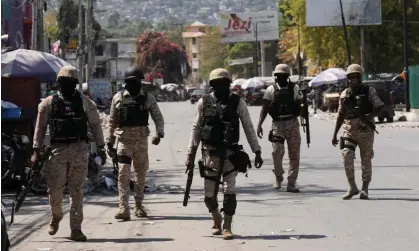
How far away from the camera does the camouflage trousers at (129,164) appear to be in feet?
38.8

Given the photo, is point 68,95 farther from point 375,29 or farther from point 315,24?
point 375,29

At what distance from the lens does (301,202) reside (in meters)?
13.5

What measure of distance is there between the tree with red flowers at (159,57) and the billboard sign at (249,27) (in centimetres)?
3248

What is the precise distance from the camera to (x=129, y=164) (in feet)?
39.3

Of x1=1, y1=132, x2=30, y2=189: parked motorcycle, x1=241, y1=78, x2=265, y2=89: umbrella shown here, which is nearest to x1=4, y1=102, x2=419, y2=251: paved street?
x1=1, y1=132, x2=30, y2=189: parked motorcycle

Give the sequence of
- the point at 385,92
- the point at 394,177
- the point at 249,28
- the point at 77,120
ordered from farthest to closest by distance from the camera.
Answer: the point at 249,28, the point at 385,92, the point at 394,177, the point at 77,120

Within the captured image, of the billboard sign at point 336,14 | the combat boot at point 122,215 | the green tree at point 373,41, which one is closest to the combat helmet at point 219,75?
the combat boot at point 122,215

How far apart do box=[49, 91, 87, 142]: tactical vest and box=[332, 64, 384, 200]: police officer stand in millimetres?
4559

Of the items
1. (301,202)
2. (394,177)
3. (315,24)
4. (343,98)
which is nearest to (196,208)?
(301,202)

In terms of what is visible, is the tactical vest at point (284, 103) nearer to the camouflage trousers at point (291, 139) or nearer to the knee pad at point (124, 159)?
the camouflage trousers at point (291, 139)

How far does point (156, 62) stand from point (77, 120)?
136228mm

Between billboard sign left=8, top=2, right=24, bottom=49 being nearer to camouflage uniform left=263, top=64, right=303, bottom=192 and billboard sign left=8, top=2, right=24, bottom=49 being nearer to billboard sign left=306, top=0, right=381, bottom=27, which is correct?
camouflage uniform left=263, top=64, right=303, bottom=192

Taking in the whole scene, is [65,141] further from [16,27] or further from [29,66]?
[16,27]

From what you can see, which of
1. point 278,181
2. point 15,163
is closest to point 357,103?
point 278,181
